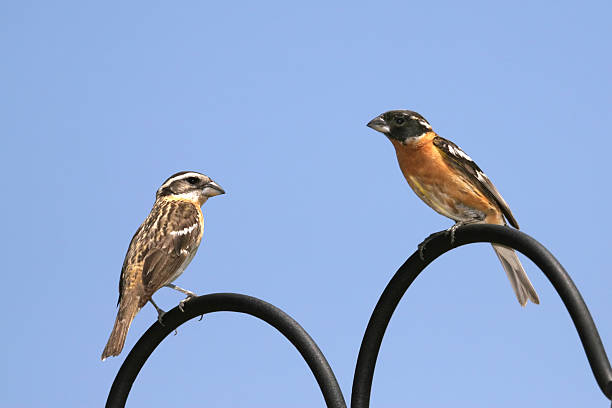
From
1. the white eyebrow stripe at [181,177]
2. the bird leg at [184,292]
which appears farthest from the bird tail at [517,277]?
the white eyebrow stripe at [181,177]

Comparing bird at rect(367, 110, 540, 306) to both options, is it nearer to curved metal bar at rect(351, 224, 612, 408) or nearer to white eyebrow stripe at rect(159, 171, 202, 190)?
curved metal bar at rect(351, 224, 612, 408)

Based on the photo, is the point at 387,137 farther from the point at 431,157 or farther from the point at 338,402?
the point at 338,402

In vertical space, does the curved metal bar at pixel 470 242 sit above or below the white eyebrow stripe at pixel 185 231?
below

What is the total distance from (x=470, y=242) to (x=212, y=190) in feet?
11.5

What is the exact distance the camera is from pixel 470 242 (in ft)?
14.4

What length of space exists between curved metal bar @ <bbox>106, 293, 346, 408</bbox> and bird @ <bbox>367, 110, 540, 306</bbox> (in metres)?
1.59

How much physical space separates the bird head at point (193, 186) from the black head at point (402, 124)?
2.04m

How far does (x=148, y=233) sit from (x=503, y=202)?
310 centimetres

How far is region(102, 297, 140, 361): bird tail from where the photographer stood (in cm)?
573

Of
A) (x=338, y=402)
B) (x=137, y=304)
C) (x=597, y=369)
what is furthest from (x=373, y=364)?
(x=137, y=304)

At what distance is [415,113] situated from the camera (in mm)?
5785

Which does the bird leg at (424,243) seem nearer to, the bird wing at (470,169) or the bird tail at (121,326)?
the bird wing at (470,169)

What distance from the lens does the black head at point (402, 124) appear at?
5770 mm

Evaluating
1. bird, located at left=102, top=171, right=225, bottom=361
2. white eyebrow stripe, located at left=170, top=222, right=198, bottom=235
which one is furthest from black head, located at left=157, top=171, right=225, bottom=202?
white eyebrow stripe, located at left=170, top=222, right=198, bottom=235
